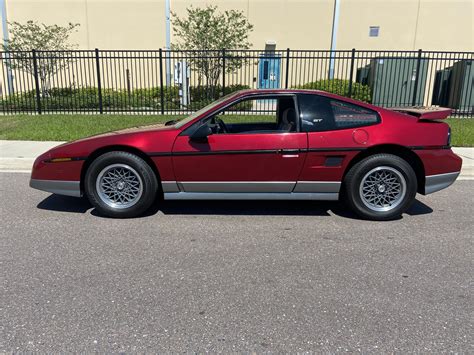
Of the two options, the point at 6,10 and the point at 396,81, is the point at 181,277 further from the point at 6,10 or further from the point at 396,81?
the point at 6,10

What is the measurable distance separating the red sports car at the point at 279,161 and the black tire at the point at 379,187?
1 cm

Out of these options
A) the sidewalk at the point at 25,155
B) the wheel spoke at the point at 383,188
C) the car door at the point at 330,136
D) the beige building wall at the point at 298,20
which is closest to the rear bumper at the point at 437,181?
the wheel spoke at the point at 383,188

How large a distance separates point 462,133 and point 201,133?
8.57 metres

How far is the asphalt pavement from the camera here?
91.7 inches

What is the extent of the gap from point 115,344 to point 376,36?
2228cm

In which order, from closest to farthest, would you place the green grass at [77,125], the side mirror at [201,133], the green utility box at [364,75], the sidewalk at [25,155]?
the side mirror at [201,133] → the sidewalk at [25,155] → the green grass at [77,125] → the green utility box at [364,75]

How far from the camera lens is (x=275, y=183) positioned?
4.25 metres

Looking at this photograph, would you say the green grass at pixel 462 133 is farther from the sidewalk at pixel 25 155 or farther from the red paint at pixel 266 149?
the red paint at pixel 266 149

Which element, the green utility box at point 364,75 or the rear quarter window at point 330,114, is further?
the green utility box at point 364,75

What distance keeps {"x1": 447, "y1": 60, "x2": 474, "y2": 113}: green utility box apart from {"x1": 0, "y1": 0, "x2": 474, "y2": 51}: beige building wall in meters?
6.32

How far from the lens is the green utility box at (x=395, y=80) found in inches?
592

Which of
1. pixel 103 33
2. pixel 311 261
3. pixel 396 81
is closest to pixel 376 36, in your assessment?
pixel 396 81

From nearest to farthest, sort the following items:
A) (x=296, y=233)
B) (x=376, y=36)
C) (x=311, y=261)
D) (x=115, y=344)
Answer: (x=115, y=344)
(x=311, y=261)
(x=296, y=233)
(x=376, y=36)

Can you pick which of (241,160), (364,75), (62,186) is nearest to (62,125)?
(62,186)
